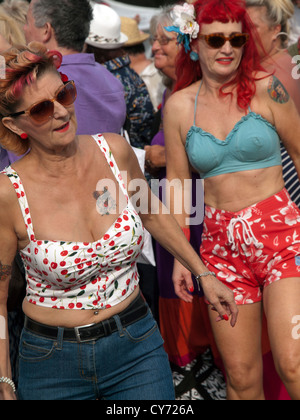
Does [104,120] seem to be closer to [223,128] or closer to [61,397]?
[223,128]

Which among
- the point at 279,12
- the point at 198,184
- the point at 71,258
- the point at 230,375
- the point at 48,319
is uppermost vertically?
the point at 279,12

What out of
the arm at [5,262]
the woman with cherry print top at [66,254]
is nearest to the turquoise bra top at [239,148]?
the woman with cherry print top at [66,254]

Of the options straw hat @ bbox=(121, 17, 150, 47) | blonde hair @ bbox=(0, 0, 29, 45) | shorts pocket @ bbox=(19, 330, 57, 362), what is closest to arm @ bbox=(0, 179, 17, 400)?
shorts pocket @ bbox=(19, 330, 57, 362)

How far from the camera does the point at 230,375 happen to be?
11.5 feet

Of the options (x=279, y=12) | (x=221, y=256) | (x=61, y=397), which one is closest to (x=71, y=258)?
(x=61, y=397)

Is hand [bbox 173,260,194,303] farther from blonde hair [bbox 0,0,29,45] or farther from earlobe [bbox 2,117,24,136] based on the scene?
blonde hair [bbox 0,0,29,45]

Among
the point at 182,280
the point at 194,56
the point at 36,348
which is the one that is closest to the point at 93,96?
the point at 194,56

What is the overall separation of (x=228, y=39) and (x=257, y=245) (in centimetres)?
111

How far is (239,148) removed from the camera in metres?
3.40

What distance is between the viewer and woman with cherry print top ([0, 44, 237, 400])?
8.64 ft

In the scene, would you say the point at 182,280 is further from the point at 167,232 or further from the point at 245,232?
the point at 167,232

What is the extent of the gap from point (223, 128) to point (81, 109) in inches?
32.9

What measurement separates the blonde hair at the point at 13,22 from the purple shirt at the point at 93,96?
1.65ft

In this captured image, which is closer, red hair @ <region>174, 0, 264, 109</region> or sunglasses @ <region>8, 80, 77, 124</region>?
sunglasses @ <region>8, 80, 77, 124</region>
